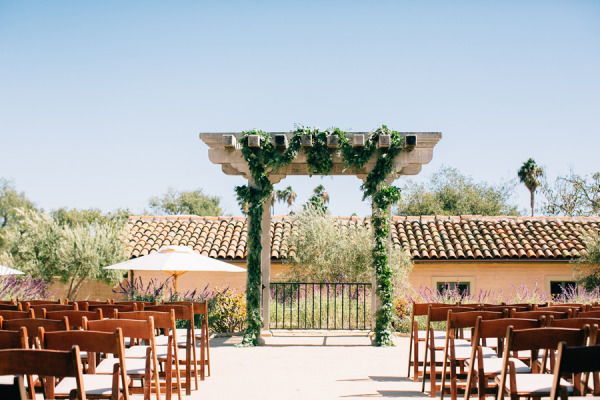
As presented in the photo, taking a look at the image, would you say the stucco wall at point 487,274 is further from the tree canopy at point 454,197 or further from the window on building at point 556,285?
the tree canopy at point 454,197

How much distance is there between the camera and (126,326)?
4.62 meters

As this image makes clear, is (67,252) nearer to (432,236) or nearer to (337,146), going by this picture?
(337,146)

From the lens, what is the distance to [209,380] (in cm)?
696

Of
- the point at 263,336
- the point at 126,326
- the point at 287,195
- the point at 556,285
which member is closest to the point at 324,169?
the point at 263,336

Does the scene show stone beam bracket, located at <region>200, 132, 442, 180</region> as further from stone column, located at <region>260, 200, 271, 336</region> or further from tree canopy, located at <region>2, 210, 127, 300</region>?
tree canopy, located at <region>2, 210, 127, 300</region>

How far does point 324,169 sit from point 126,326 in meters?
6.58

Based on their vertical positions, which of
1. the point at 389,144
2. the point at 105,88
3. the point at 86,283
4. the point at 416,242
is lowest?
the point at 86,283

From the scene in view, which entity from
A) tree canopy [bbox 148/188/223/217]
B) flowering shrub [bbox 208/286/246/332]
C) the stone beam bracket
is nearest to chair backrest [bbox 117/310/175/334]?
the stone beam bracket

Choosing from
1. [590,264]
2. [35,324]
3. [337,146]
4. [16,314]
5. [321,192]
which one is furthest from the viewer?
[321,192]

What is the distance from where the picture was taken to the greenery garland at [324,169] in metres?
10.4

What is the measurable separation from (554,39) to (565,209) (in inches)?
951

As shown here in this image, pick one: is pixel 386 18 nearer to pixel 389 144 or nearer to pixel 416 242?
pixel 389 144

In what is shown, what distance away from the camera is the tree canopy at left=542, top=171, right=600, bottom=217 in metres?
33.3

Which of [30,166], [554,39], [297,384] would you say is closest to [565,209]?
[554,39]
